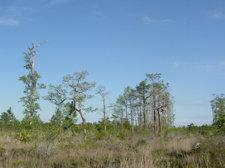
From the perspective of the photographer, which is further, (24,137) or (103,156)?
(24,137)

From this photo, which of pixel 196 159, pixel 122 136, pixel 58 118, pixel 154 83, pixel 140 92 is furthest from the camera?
pixel 58 118

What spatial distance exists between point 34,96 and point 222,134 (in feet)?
84.0

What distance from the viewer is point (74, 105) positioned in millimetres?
27875

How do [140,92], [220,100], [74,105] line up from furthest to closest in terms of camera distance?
[220,100] → [140,92] → [74,105]

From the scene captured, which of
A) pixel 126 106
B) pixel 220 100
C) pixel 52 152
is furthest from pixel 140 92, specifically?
pixel 52 152

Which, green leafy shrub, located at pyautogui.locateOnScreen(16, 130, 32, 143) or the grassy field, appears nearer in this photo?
the grassy field

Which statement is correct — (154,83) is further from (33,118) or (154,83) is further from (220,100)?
(220,100)

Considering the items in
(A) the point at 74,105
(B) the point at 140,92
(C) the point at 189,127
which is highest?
(B) the point at 140,92

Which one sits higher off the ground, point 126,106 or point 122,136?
point 126,106

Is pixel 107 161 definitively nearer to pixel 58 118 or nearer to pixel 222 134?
pixel 222 134

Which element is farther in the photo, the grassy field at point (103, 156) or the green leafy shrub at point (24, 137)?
the green leafy shrub at point (24, 137)

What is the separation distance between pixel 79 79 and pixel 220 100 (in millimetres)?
38170

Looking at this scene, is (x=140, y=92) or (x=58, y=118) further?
(x=58, y=118)

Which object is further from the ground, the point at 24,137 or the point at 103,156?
the point at 24,137
